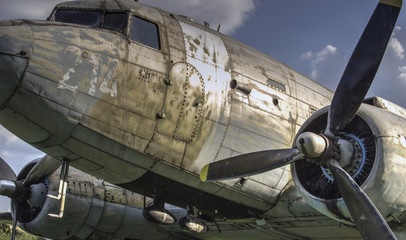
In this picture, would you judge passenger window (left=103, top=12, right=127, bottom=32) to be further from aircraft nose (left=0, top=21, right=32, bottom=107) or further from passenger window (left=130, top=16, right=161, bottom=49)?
aircraft nose (left=0, top=21, right=32, bottom=107)

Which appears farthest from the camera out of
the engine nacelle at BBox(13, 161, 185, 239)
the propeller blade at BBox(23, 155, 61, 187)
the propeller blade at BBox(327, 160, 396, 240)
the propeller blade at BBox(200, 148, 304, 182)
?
the propeller blade at BBox(23, 155, 61, 187)

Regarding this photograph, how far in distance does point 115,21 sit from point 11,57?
2.09 meters

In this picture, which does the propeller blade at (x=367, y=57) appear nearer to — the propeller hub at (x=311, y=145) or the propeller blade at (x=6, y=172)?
the propeller hub at (x=311, y=145)

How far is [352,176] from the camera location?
7.32 metres

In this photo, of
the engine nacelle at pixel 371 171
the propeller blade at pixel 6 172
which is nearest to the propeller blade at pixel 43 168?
the propeller blade at pixel 6 172

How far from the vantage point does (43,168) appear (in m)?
12.4

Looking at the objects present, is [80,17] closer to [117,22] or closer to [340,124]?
[117,22]

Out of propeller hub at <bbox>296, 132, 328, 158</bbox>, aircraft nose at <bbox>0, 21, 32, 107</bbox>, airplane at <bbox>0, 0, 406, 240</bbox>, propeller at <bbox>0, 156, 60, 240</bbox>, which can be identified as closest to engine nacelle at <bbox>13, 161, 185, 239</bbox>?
propeller at <bbox>0, 156, 60, 240</bbox>

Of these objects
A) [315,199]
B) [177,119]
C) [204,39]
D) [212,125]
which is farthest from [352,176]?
[204,39]

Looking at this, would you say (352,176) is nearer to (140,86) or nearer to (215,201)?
(215,201)

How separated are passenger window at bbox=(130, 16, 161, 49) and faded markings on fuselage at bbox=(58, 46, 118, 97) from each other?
792 mm

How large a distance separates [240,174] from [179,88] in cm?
185

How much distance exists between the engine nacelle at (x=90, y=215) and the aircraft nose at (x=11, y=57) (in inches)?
238

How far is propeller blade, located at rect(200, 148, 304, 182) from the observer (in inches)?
292
